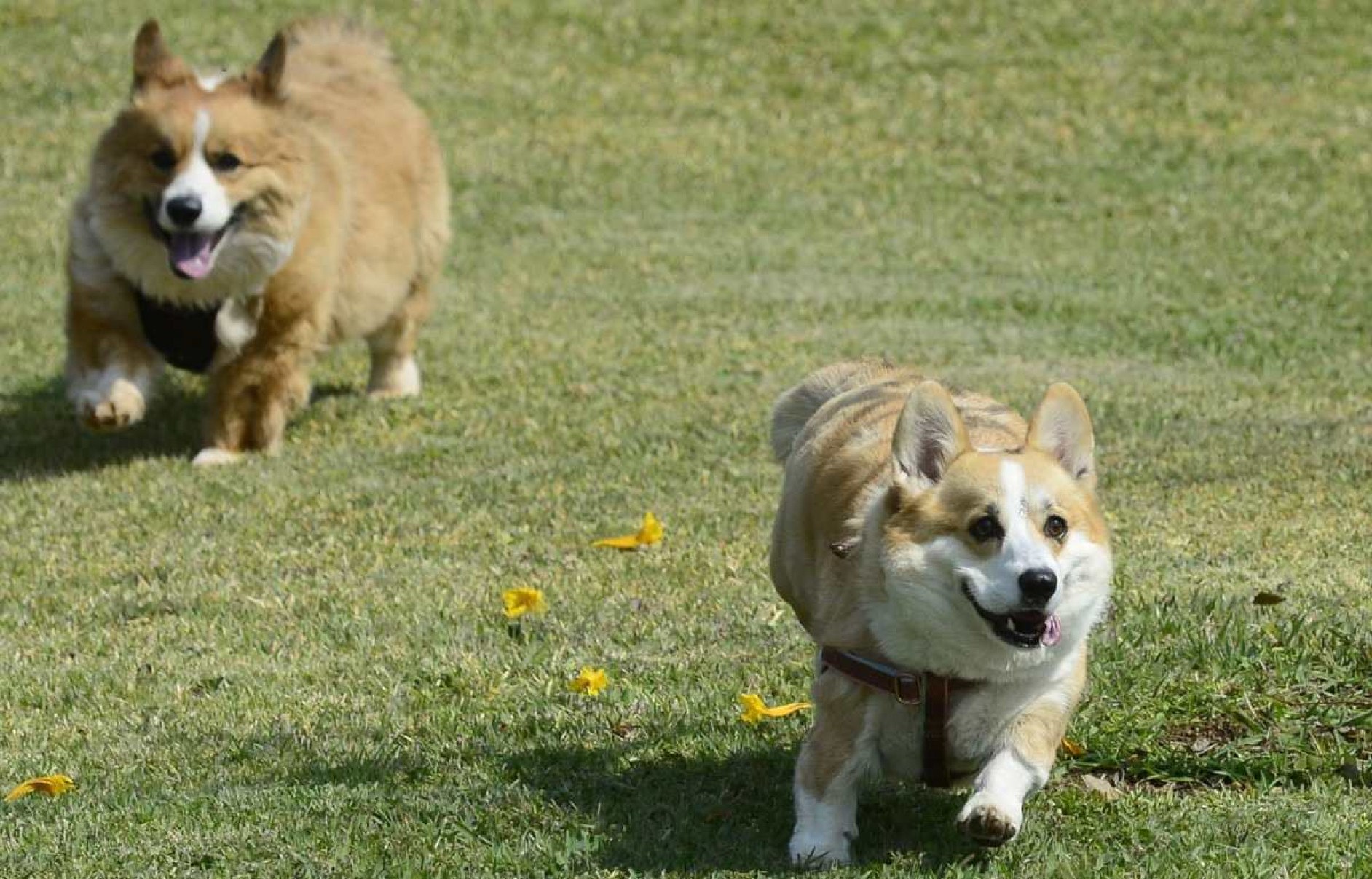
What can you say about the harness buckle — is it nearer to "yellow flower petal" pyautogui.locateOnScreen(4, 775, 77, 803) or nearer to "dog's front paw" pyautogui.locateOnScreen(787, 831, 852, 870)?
"dog's front paw" pyautogui.locateOnScreen(787, 831, 852, 870)

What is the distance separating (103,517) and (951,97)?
1179cm

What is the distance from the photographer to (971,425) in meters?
5.01

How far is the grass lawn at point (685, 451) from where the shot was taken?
4.88 meters

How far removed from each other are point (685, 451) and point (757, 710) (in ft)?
12.3

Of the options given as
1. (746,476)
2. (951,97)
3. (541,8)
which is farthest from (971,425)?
(541,8)

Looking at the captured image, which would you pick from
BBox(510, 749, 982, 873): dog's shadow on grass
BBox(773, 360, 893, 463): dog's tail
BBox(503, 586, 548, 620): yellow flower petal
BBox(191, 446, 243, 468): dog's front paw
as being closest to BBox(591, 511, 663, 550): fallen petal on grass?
BBox(503, 586, 548, 620): yellow flower petal

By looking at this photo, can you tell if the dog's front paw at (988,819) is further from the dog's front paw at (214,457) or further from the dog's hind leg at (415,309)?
the dog's hind leg at (415,309)

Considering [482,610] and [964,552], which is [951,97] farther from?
[964,552]

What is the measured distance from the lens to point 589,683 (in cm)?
566

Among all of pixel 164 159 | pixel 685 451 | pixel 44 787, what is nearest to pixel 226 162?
pixel 164 159

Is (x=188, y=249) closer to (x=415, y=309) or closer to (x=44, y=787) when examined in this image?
(x=415, y=309)

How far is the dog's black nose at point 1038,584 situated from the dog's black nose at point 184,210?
19.0 feet

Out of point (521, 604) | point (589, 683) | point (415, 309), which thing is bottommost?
point (415, 309)

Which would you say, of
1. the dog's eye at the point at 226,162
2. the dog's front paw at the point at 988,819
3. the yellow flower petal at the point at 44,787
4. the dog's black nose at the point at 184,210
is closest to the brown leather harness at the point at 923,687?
the dog's front paw at the point at 988,819
